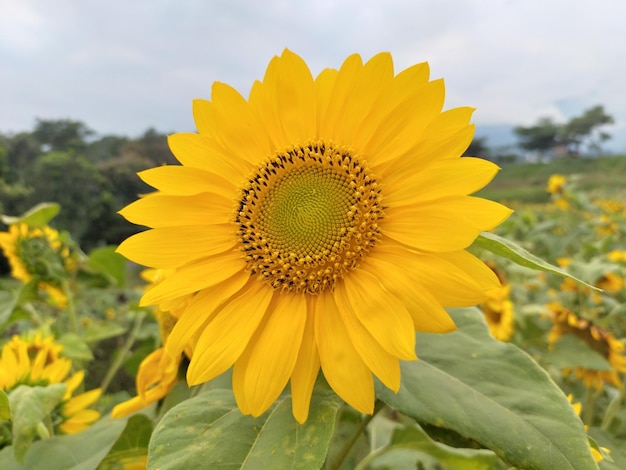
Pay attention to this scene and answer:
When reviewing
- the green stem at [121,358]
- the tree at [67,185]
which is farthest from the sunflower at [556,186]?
the tree at [67,185]

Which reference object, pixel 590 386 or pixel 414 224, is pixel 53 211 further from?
pixel 590 386

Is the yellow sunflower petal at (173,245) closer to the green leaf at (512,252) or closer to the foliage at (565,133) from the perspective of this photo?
the green leaf at (512,252)

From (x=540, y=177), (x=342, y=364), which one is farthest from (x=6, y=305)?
(x=540, y=177)

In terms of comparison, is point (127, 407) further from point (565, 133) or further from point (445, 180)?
point (565, 133)

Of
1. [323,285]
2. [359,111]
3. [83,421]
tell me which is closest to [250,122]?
[359,111]

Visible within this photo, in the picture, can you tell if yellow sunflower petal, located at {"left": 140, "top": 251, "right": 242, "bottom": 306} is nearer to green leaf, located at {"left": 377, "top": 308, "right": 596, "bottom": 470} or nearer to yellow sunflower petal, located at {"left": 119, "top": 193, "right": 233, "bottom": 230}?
yellow sunflower petal, located at {"left": 119, "top": 193, "right": 233, "bottom": 230}

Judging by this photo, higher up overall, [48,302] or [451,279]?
[451,279]
